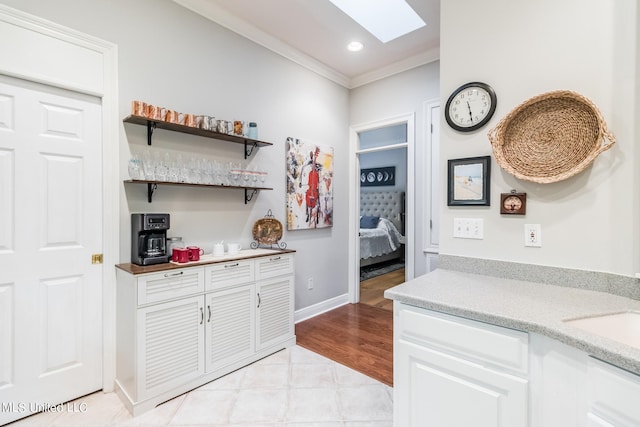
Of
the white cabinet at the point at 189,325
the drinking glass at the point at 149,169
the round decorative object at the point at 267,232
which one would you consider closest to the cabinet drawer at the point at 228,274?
the white cabinet at the point at 189,325

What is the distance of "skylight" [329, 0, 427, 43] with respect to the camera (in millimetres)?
2580

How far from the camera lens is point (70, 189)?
193 cm

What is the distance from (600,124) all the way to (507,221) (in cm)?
59

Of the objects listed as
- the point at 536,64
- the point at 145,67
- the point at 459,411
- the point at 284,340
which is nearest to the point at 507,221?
the point at 536,64

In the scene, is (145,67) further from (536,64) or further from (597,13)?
(597,13)

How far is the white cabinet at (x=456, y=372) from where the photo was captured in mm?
1089

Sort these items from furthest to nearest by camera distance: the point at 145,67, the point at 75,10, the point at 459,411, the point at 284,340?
the point at 284,340, the point at 145,67, the point at 75,10, the point at 459,411

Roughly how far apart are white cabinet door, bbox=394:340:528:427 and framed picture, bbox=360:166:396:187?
575 centimetres

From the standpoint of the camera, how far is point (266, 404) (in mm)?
1951

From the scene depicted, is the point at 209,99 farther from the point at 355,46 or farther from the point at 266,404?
the point at 266,404

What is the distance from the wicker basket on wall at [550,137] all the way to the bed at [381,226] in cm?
369

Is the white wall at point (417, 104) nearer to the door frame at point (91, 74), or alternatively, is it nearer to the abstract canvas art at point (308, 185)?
the abstract canvas art at point (308, 185)

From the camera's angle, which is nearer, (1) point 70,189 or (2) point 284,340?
(1) point 70,189

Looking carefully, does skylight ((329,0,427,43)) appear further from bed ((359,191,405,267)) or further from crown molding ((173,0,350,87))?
bed ((359,191,405,267))
